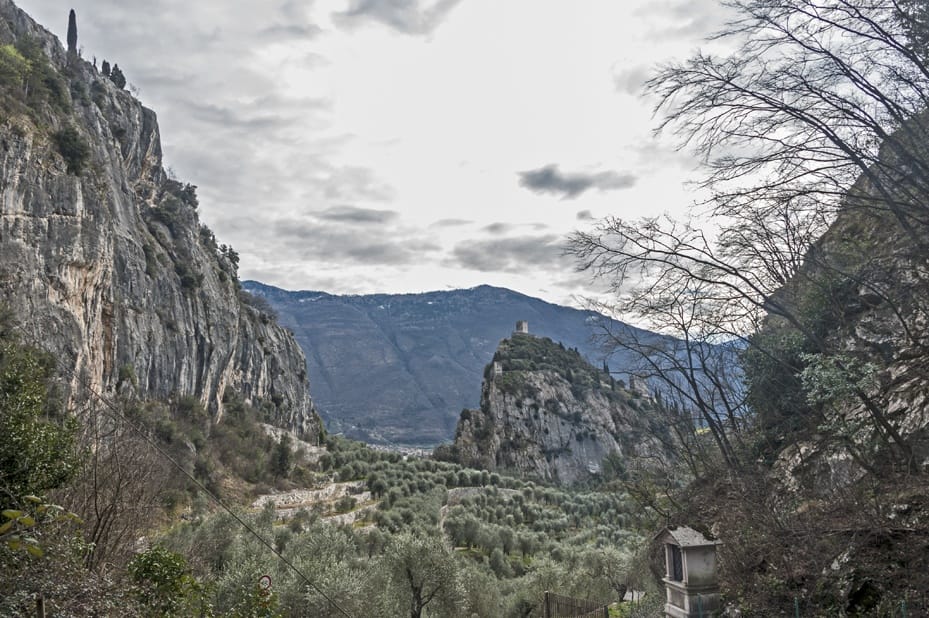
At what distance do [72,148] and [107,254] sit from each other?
6.48 metres

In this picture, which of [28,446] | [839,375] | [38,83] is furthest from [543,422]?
[839,375]

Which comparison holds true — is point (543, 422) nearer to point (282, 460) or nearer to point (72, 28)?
point (282, 460)

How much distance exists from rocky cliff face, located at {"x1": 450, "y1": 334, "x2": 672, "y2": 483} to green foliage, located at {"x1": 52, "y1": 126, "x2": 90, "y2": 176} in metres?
47.9

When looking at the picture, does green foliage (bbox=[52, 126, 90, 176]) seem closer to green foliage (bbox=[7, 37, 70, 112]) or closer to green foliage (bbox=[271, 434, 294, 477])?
green foliage (bbox=[7, 37, 70, 112])

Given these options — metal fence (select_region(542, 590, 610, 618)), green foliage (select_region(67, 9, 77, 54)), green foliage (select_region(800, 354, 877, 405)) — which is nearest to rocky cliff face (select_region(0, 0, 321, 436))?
green foliage (select_region(67, 9, 77, 54))

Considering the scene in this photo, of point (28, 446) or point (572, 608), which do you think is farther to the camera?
point (572, 608)

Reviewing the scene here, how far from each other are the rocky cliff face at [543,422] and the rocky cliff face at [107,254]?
23.0 meters

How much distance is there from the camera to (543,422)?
72750 millimetres

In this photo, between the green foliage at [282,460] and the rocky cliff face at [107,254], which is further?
the green foliage at [282,460]

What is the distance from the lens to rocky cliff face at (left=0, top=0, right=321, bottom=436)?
2989 centimetres

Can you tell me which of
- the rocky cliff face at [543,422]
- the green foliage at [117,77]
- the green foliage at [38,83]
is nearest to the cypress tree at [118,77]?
the green foliage at [117,77]

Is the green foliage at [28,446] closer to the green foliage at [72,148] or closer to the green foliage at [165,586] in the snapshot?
the green foliage at [165,586]

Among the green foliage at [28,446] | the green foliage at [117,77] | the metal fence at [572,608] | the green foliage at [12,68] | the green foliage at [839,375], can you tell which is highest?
the green foliage at [117,77]

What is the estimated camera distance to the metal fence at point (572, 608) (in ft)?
51.3
